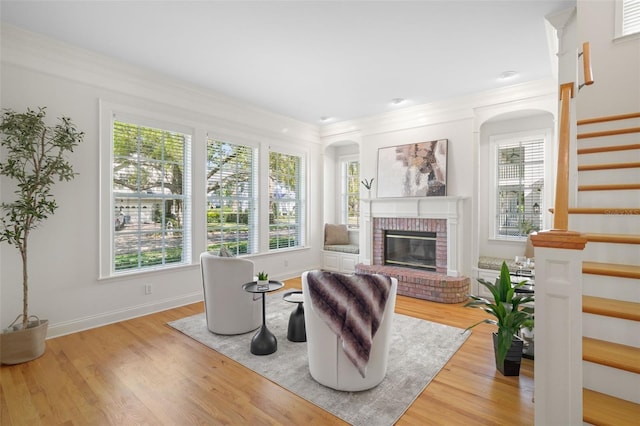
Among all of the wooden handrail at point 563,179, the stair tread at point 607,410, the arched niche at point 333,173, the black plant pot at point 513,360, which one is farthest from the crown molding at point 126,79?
the stair tread at point 607,410

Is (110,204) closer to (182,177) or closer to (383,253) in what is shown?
(182,177)

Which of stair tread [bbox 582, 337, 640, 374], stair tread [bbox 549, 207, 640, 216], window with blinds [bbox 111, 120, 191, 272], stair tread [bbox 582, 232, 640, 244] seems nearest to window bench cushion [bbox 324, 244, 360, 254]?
window with blinds [bbox 111, 120, 191, 272]

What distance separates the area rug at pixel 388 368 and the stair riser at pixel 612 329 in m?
1.12

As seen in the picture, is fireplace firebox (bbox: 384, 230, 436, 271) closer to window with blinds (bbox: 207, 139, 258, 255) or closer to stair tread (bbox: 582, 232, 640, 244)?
window with blinds (bbox: 207, 139, 258, 255)

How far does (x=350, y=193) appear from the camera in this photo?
6.58m

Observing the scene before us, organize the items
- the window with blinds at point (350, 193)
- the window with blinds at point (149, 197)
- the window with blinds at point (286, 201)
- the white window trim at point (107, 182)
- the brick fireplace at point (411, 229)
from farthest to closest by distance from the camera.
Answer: the window with blinds at point (350, 193)
the window with blinds at point (286, 201)
the brick fireplace at point (411, 229)
the window with blinds at point (149, 197)
the white window trim at point (107, 182)

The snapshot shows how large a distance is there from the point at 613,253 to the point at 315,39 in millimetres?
2938

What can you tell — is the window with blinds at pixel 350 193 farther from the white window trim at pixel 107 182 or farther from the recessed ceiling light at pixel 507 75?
the white window trim at pixel 107 182

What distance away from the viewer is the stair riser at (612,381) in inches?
56.0

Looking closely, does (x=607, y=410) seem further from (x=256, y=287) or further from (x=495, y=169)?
(x=495, y=169)

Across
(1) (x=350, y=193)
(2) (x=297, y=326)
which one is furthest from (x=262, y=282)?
(1) (x=350, y=193)

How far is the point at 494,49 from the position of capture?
3199 millimetres

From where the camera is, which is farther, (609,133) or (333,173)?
(333,173)

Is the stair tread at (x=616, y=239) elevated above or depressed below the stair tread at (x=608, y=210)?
below
